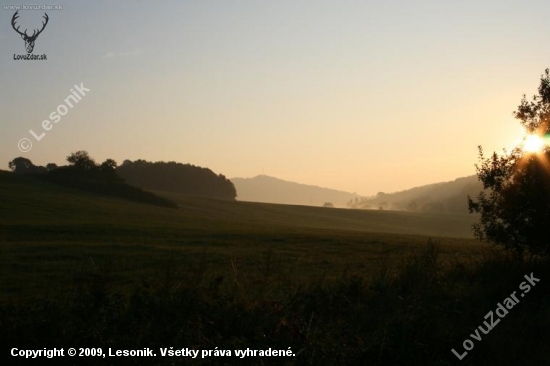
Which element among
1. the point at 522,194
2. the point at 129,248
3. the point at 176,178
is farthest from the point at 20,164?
the point at 522,194

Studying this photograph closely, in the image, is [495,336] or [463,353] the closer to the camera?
[463,353]

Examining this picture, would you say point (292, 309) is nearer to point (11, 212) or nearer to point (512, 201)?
point (512, 201)

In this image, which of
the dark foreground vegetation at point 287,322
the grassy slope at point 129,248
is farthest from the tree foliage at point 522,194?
the dark foreground vegetation at point 287,322

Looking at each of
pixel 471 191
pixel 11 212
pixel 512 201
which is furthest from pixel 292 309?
pixel 471 191

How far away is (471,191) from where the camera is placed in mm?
157125

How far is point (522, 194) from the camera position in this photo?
15.8 metres

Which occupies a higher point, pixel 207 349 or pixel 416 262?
pixel 416 262

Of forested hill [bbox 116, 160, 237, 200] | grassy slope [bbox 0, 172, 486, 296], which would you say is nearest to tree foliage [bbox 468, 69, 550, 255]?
grassy slope [bbox 0, 172, 486, 296]

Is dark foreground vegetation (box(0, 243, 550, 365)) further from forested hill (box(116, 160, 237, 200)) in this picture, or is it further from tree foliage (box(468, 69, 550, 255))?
forested hill (box(116, 160, 237, 200))

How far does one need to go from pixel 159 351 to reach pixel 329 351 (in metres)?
2.46

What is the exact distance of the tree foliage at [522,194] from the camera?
15297mm

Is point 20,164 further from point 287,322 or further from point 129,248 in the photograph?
point 287,322

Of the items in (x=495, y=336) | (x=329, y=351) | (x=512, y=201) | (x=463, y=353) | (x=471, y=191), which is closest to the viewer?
(x=329, y=351)

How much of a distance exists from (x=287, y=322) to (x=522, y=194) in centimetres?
1077
